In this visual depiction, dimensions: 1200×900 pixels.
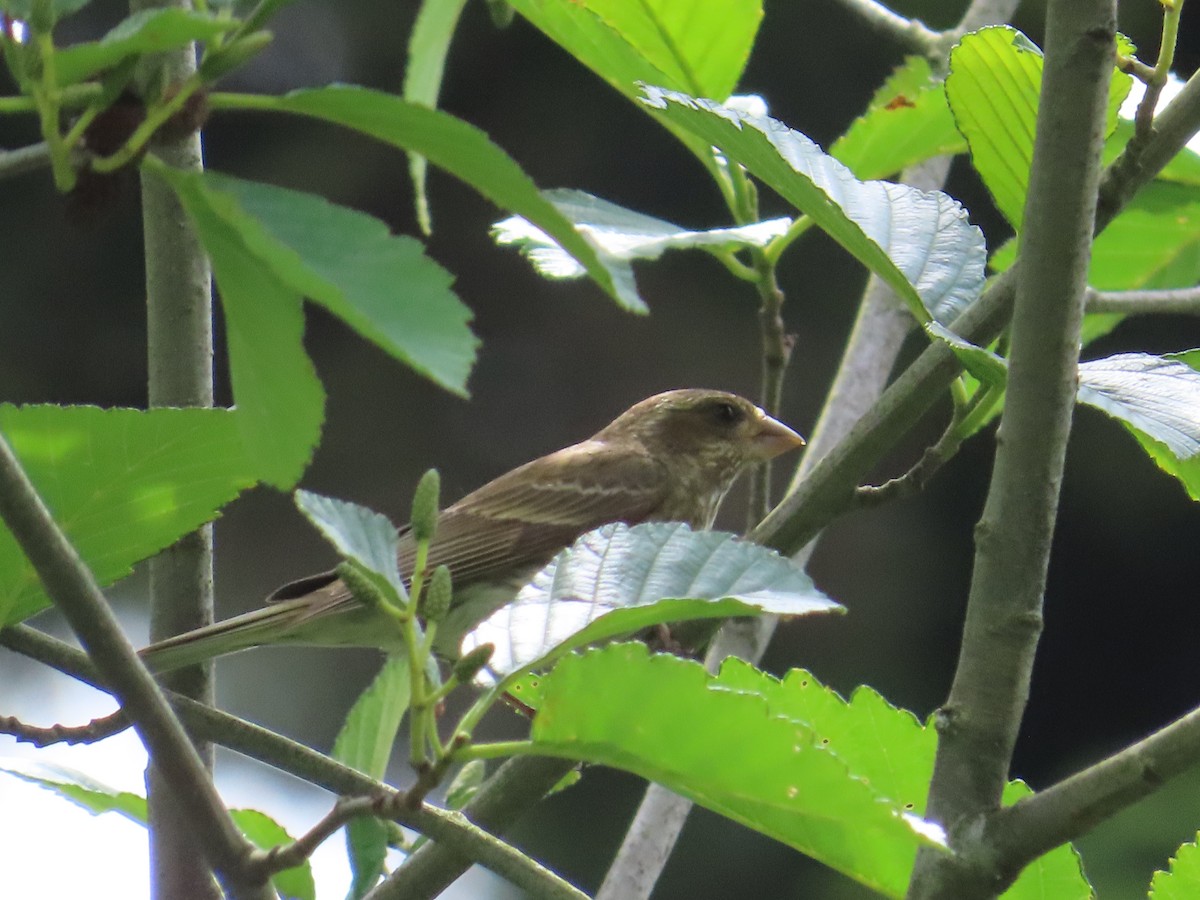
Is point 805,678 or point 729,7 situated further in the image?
point 729,7

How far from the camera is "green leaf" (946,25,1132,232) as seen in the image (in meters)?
2.08

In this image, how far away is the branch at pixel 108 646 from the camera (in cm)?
130

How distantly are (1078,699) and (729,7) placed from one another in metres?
8.64

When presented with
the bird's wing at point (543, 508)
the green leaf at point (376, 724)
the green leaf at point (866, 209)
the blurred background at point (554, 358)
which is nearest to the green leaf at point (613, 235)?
the green leaf at point (866, 209)

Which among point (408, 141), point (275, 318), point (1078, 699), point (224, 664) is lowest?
point (1078, 699)

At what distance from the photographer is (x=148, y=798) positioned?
2.22 m

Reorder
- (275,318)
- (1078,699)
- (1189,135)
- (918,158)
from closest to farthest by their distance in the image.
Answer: (275,318)
(1189,135)
(918,158)
(1078,699)

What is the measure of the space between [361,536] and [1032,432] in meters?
0.67

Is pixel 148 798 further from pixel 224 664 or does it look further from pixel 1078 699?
pixel 1078 699

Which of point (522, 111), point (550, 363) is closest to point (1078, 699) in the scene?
point (550, 363)

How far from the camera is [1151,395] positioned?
6.22 feet

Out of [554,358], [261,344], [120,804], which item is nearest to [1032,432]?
[261,344]

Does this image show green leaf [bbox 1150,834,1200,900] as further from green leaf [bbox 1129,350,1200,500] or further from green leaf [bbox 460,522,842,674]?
green leaf [bbox 460,522,842,674]

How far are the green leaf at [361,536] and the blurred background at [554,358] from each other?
697 centimetres
